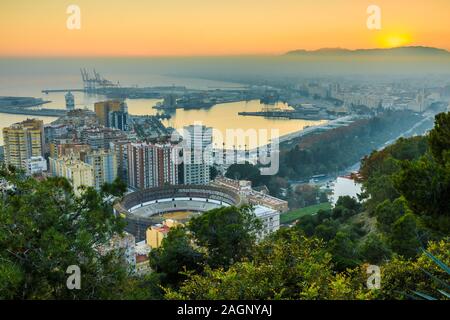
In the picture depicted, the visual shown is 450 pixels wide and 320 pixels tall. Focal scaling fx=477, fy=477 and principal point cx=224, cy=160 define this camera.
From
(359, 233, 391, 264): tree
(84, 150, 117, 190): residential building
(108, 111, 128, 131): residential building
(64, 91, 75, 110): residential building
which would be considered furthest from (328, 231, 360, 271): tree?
(64, 91, 75, 110): residential building

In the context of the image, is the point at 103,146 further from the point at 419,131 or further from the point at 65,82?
the point at 419,131

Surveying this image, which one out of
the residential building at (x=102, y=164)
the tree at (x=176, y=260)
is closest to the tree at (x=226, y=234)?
the tree at (x=176, y=260)

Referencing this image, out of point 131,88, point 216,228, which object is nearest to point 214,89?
point 131,88

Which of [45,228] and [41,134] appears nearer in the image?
[45,228]

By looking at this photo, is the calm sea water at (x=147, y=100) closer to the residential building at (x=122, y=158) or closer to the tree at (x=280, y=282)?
the residential building at (x=122, y=158)

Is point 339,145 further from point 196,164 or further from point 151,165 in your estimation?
point 151,165

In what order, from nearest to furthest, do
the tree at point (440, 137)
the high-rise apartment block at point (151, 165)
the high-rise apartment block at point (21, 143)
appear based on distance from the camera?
the tree at point (440, 137) < the high-rise apartment block at point (21, 143) < the high-rise apartment block at point (151, 165)
